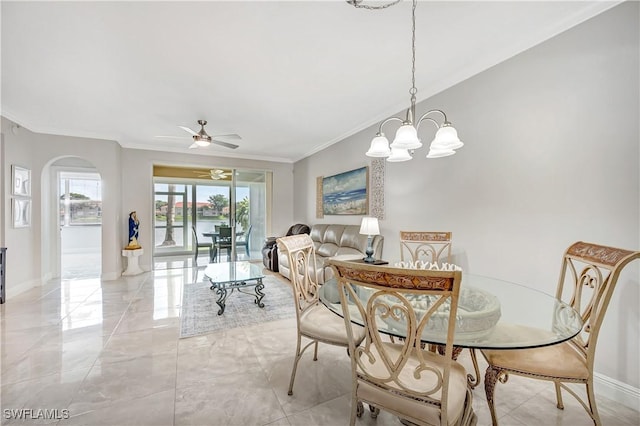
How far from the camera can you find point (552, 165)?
202 centimetres

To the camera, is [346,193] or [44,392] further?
[346,193]

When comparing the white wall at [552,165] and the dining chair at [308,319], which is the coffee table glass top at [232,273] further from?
the white wall at [552,165]

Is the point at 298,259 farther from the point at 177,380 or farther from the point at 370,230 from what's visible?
the point at 370,230

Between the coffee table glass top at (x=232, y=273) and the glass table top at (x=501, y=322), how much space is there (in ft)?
6.50

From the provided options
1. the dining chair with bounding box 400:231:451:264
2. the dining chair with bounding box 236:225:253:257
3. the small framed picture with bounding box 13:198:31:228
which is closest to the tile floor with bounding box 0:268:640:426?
the dining chair with bounding box 400:231:451:264

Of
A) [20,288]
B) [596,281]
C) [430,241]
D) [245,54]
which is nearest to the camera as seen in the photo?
[596,281]

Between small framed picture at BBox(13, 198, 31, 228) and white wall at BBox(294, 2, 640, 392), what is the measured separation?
5706mm

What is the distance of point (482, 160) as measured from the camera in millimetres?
2498

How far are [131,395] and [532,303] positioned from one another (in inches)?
106

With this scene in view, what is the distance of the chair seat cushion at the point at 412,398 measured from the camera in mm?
1022

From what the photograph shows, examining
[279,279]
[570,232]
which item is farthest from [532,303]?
[279,279]

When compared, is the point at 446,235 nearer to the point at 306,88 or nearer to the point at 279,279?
the point at 306,88

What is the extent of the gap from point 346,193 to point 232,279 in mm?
2412

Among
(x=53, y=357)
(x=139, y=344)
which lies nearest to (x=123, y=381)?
(x=139, y=344)
